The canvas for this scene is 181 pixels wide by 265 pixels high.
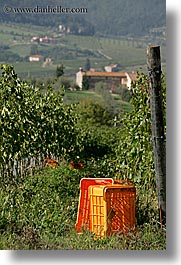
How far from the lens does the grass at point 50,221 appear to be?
19.3 feet

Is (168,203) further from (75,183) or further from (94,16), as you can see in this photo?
(94,16)

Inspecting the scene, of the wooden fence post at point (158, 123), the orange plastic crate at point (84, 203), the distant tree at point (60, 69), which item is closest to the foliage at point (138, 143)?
the wooden fence post at point (158, 123)

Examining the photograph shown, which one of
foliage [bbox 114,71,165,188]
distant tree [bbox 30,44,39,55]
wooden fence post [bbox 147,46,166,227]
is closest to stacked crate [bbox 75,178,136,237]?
wooden fence post [bbox 147,46,166,227]

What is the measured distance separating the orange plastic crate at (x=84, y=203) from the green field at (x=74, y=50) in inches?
30.5

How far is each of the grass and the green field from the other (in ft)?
2.53

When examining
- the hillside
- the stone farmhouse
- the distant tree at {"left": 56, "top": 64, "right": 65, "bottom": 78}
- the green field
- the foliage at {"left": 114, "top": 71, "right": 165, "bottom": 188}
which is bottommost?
the foliage at {"left": 114, "top": 71, "right": 165, "bottom": 188}

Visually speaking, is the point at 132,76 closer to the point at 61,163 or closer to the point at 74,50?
the point at 74,50

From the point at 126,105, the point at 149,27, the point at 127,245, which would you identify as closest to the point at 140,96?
the point at 126,105

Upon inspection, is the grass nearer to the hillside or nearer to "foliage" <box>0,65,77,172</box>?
"foliage" <box>0,65,77,172</box>

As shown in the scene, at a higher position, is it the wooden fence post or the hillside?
the hillside

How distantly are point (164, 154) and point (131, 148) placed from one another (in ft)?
2.87

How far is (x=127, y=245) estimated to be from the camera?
5.85 metres

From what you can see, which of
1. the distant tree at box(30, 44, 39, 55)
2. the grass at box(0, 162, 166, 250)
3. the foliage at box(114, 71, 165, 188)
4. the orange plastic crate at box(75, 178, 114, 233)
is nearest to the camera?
the grass at box(0, 162, 166, 250)

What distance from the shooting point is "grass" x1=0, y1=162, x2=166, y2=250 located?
19.3ft
